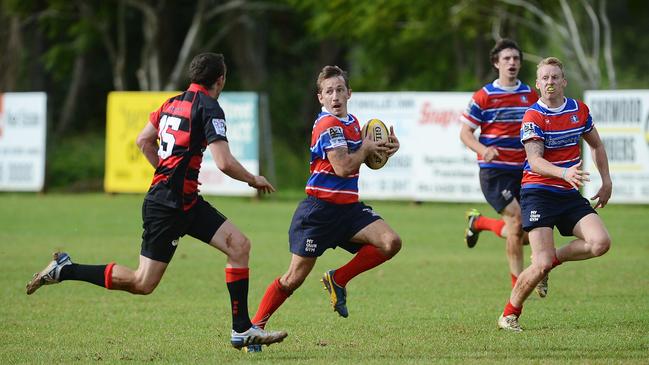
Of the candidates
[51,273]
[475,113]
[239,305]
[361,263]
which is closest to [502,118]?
[475,113]

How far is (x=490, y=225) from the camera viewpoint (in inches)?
455

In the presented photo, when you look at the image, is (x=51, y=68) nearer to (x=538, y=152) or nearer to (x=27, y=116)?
(x=27, y=116)

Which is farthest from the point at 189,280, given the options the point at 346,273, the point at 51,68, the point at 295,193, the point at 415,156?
the point at 51,68

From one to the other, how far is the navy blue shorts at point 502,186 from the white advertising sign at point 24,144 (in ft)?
52.3

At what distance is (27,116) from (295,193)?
6.11 m

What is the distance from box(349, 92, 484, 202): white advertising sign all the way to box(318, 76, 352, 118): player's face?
40.9 feet

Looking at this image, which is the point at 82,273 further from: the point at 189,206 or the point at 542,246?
the point at 542,246

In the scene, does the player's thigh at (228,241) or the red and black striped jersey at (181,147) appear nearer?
the red and black striped jersey at (181,147)

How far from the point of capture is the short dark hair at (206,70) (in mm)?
7602

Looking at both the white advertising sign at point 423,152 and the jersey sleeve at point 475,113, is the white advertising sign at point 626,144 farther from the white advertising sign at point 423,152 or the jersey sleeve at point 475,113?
the jersey sleeve at point 475,113

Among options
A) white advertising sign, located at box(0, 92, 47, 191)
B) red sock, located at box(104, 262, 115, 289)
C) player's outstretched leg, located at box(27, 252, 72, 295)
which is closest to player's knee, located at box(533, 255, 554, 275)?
red sock, located at box(104, 262, 115, 289)

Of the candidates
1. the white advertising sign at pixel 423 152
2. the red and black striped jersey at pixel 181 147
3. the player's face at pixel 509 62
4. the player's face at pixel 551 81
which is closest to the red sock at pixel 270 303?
the red and black striped jersey at pixel 181 147

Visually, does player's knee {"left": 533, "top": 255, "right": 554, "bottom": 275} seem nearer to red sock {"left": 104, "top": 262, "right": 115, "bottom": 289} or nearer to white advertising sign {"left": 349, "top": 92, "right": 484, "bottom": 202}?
red sock {"left": 104, "top": 262, "right": 115, "bottom": 289}

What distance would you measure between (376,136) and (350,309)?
2394 mm
